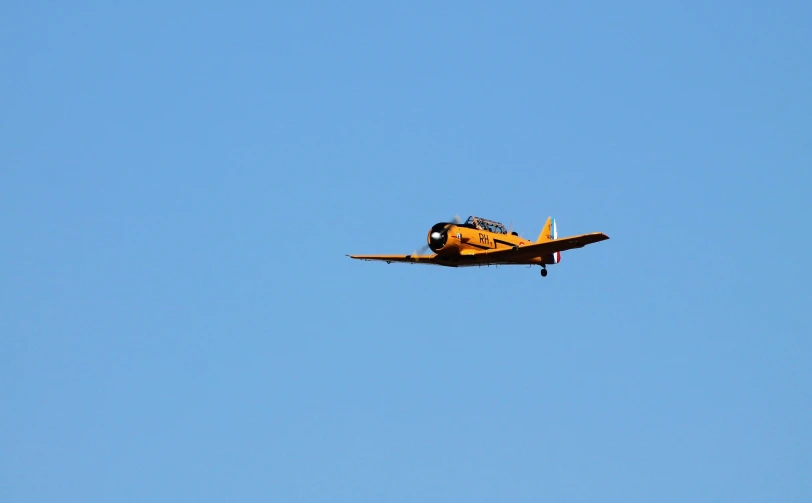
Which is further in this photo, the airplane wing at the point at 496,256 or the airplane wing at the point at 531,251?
the airplane wing at the point at 496,256

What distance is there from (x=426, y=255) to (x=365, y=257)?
12.0ft

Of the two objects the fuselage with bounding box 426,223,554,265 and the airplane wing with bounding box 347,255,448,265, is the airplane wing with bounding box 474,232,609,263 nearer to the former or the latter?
the fuselage with bounding box 426,223,554,265

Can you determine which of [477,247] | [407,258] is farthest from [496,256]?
[407,258]

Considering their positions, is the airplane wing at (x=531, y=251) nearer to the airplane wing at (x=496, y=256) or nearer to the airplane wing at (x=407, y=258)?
the airplane wing at (x=496, y=256)

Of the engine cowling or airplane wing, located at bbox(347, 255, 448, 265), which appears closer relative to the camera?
the engine cowling

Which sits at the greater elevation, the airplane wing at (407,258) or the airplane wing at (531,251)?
the airplane wing at (407,258)

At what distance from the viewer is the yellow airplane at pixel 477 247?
60.9m

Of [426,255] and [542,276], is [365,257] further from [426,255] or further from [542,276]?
[542,276]

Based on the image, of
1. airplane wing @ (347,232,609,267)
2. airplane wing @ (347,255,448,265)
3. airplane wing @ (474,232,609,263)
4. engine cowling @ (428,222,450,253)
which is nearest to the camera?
airplane wing @ (474,232,609,263)

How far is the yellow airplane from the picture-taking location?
60.9 m

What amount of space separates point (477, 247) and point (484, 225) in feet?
4.94

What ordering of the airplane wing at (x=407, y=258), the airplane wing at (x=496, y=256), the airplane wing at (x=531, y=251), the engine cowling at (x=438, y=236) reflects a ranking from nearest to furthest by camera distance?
1. the airplane wing at (x=531, y=251)
2. the airplane wing at (x=496, y=256)
3. the engine cowling at (x=438, y=236)
4. the airplane wing at (x=407, y=258)

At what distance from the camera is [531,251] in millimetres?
61562

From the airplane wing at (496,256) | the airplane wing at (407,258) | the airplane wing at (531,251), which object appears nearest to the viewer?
the airplane wing at (531,251)
